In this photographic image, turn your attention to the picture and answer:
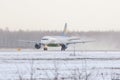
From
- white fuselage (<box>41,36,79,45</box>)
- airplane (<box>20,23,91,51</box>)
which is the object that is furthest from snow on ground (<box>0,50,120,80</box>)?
white fuselage (<box>41,36,79,45</box>)

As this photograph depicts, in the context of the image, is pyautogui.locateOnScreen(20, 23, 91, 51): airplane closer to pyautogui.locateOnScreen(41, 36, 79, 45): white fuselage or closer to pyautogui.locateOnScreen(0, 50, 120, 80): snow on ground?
pyautogui.locateOnScreen(41, 36, 79, 45): white fuselage

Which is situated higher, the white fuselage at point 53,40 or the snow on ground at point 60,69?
the snow on ground at point 60,69

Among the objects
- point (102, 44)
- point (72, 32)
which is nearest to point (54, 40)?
point (102, 44)

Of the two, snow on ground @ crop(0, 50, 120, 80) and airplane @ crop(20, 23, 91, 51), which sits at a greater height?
snow on ground @ crop(0, 50, 120, 80)

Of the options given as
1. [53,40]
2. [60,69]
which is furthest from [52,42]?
[60,69]

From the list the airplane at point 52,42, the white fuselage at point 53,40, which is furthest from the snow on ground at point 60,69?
the white fuselage at point 53,40

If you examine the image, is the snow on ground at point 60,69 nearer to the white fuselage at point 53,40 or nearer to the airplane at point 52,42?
the airplane at point 52,42

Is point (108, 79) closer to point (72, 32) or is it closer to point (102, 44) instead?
point (102, 44)

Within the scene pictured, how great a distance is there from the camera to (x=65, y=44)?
7525 centimetres

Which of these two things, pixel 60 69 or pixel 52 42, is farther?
pixel 52 42

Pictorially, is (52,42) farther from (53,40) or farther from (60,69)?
(60,69)

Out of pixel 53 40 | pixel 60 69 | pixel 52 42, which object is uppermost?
pixel 60 69

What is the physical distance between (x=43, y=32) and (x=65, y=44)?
56.8 metres

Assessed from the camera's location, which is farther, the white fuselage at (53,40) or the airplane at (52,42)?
the white fuselage at (53,40)
